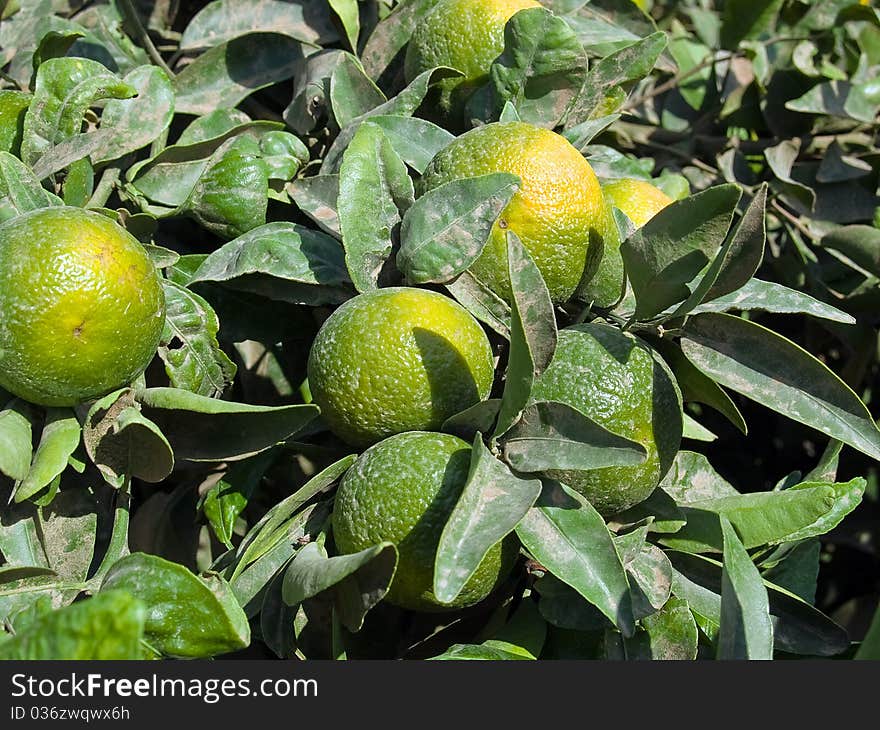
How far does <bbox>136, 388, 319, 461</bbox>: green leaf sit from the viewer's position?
833 millimetres

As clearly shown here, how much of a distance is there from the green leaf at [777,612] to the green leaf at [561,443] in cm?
21

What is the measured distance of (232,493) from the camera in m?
0.96

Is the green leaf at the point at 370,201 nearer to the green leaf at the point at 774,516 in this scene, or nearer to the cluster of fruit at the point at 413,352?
the cluster of fruit at the point at 413,352

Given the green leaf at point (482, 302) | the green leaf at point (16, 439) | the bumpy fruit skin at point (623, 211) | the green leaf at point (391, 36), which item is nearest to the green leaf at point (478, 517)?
the green leaf at point (482, 302)

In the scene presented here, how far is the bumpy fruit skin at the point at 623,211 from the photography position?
3.20ft

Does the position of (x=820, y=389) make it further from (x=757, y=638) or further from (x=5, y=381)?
(x=5, y=381)

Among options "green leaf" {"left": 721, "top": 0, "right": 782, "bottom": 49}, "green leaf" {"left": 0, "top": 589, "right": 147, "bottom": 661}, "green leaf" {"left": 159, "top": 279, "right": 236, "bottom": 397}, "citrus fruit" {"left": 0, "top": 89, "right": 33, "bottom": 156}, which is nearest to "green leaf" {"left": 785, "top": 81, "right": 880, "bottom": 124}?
"green leaf" {"left": 721, "top": 0, "right": 782, "bottom": 49}

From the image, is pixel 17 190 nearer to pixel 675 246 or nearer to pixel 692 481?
pixel 675 246

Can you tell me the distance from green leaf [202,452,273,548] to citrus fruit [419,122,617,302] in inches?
11.9

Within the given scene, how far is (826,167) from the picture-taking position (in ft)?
4.72

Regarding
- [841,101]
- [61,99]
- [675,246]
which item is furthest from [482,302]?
[841,101]

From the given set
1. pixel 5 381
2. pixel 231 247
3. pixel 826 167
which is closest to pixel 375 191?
pixel 231 247

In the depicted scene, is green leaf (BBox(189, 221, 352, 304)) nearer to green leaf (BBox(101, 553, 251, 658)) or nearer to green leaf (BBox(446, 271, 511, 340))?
green leaf (BBox(446, 271, 511, 340))

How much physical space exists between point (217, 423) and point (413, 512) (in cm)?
23
